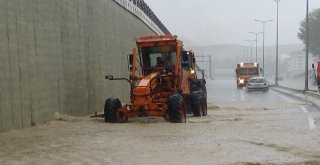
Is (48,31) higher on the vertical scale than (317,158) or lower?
higher

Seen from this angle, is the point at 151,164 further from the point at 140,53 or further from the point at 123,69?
the point at 123,69

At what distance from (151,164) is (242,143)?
345cm

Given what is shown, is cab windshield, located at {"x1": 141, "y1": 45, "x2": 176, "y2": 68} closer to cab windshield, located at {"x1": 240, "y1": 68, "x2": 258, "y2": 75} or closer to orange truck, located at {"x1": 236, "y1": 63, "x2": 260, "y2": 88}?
orange truck, located at {"x1": 236, "y1": 63, "x2": 260, "y2": 88}

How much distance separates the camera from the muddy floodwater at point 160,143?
33.2ft

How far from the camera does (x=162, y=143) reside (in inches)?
495

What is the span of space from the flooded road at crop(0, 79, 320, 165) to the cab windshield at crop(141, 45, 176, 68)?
9.90 ft

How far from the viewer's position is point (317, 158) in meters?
10.1

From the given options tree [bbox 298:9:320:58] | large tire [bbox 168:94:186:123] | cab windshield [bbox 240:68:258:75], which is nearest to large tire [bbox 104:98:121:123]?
large tire [bbox 168:94:186:123]

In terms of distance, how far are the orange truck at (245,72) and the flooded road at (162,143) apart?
4679cm

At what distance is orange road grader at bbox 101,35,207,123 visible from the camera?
58.8ft

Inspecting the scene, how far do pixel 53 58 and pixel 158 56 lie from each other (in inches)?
172

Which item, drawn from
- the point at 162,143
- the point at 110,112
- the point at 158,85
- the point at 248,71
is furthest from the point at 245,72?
the point at 162,143

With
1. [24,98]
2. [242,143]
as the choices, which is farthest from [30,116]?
[242,143]

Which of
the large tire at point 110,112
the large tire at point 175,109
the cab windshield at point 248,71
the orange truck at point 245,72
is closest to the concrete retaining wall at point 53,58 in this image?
the large tire at point 110,112
